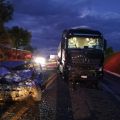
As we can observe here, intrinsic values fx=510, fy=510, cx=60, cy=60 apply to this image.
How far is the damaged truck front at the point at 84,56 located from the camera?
96.5ft

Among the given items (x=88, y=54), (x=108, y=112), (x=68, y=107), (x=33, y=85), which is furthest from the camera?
(x=88, y=54)

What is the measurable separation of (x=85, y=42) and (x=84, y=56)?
1.49 m

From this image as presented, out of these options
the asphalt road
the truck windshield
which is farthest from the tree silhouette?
the asphalt road

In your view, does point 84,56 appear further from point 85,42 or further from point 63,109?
point 63,109

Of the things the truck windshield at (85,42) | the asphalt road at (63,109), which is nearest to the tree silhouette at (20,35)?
the truck windshield at (85,42)

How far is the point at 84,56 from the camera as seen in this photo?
29531mm

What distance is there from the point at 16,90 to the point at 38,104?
3.13 ft

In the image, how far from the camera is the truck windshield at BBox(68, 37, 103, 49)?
3050cm

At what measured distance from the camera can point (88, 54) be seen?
29609mm

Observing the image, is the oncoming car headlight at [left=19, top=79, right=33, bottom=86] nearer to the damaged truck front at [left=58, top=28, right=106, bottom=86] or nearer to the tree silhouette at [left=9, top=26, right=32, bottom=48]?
the damaged truck front at [left=58, top=28, right=106, bottom=86]

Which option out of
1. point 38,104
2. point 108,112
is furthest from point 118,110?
point 38,104

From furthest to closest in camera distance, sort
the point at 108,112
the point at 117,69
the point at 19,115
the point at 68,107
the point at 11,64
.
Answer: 1. the point at 117,69
2. the point at 11,64
3. the point at 68,107
4. the point at 108,112
5. the point at 19,115

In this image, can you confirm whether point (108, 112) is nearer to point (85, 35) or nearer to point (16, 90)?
point (16, 90)

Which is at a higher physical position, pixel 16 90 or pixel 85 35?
pixel 85 35
